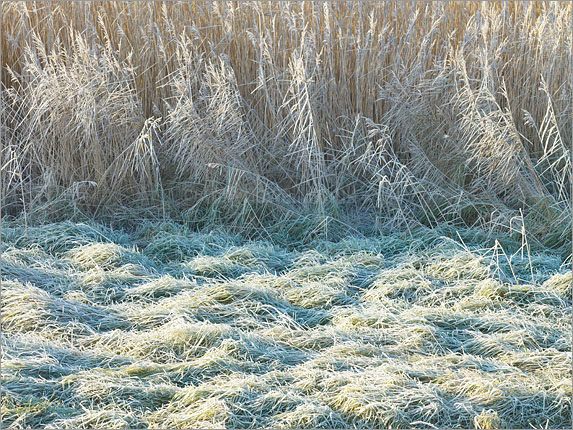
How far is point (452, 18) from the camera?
4555 millimetres

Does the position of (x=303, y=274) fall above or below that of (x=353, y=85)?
below

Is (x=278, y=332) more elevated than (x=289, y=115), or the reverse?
(x=289, y=115)

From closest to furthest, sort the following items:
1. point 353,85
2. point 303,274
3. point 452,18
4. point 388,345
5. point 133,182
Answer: point 388,345 < point 303,274 < point 133,182 < point 353,85 < point 452,18

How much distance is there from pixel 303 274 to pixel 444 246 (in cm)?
75

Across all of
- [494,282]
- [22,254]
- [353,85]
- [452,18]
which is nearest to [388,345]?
[494,282]

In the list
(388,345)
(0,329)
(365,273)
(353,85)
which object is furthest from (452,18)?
(0,329)

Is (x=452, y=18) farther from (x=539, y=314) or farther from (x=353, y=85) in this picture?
(x=539, y=314)

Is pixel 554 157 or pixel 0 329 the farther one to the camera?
pixel 554 157

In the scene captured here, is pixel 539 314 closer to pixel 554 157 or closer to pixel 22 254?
pixel 554 157

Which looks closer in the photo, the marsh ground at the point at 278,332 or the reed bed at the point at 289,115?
the marsh ground at the point at 278,332

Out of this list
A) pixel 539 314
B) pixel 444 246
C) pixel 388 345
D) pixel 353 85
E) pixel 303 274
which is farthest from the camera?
pixel 353 85

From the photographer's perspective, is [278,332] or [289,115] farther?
[289,115]

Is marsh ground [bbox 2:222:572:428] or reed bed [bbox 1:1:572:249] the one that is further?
reed bed [bbox 1:1:572:249]

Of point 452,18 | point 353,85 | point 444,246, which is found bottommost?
point 444,246
